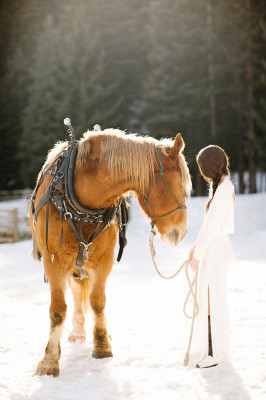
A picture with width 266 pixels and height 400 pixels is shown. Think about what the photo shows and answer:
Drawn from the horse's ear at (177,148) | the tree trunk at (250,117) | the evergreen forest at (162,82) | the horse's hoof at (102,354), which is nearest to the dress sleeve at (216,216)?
the horse's ear at (177,148)

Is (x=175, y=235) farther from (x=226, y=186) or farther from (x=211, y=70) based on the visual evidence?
(x=211, y=70)

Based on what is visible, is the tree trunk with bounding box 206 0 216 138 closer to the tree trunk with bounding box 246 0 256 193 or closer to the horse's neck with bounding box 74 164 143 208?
the tree trunk with bounding box 246 0 256 193

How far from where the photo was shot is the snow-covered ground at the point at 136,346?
2787 millimetres

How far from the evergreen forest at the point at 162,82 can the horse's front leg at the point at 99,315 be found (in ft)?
57.7

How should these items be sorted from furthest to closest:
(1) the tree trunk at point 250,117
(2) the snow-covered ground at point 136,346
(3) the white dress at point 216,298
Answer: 1. (1) the tree trunk at point 250,117
2. (3) the white dress at point 216,298
3. (2) the snow-covered ground at point 136,346

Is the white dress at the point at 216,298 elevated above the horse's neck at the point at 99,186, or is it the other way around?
the horse's neck at the point at 99,186

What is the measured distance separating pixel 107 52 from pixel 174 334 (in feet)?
76.0

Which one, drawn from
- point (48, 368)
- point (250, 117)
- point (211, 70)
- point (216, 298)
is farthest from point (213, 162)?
point (211, 70)

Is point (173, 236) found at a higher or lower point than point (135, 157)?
lower

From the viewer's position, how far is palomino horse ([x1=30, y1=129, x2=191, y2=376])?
9.65 feet

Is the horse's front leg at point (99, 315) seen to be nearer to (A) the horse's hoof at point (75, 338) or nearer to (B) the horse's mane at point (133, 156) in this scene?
(A) the horse's hoof at point (75, 338)

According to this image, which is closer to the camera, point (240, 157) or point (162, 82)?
point (162, 82)

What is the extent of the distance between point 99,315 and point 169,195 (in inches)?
50.6

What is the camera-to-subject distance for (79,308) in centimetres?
404
